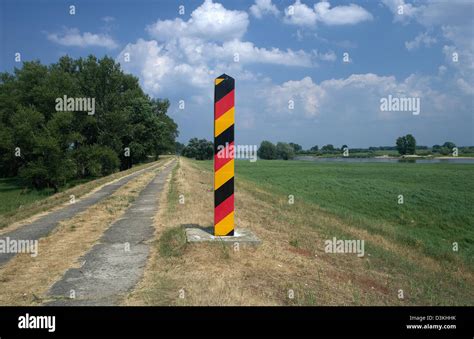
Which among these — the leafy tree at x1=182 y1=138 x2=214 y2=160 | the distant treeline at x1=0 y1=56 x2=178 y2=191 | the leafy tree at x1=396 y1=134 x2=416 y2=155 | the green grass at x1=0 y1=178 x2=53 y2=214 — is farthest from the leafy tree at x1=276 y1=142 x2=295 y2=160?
the green grass at x1=0 y1=178 x2=53 y2=214

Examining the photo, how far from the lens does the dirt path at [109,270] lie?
411 cm

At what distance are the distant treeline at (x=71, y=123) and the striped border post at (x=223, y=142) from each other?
39.1 meters

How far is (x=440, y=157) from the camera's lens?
12650 cm

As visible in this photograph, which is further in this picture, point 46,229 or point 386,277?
point 46,229

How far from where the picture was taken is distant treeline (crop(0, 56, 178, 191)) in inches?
1617

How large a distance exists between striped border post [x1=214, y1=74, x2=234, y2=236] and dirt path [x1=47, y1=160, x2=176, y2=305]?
5.23 ft

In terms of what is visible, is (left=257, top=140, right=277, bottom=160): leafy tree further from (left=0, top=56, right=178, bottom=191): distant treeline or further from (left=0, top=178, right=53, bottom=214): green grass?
(left=0, top=178, right=53, bottom=214): green grass
